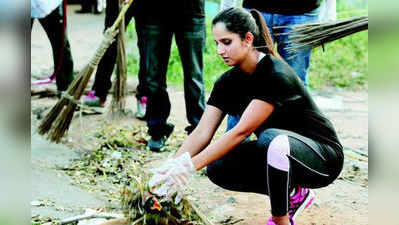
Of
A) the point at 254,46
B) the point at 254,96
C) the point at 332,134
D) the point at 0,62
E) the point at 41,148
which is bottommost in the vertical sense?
the point at 41,148

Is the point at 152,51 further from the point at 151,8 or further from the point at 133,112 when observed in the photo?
the point at 133,112

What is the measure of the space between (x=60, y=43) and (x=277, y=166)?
9.00 ft

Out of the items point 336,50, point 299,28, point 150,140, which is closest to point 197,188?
point 150,140

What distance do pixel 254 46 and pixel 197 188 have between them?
109 centimetres

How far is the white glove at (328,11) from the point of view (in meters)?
3.57

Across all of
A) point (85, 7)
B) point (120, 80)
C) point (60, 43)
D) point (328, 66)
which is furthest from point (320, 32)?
point (85, 7)

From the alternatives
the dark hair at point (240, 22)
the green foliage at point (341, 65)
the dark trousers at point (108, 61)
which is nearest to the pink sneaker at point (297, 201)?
the dark hair at point (240, 22)

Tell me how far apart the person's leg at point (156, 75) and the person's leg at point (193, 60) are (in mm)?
110

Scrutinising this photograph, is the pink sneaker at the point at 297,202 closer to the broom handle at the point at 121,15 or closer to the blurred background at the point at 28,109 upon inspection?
the blurred background at the point at 28,109

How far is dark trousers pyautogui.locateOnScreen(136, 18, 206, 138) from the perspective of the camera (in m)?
3.95

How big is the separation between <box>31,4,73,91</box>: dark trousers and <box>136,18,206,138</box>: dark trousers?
0.82 m

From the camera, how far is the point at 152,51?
3.96 m

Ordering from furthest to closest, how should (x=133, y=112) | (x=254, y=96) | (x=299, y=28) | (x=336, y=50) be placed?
1. (x=336, y=50)
2. (x=133, y=112)
3. (x=299, y=28)
4. (x=254, y=96)

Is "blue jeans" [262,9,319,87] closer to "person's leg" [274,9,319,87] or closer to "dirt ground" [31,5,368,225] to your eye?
"person's leg" [274,9,319,87]
